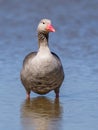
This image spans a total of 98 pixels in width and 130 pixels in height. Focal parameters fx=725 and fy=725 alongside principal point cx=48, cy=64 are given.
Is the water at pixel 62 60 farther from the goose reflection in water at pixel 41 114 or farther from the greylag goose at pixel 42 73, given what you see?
the greylag goose at pixel 42 73

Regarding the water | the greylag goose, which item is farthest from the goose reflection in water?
the greylag goose

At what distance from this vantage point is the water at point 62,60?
31.4 ft

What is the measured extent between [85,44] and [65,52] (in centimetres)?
84

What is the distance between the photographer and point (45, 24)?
11.3 meters

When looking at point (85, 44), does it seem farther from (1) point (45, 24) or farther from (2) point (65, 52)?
(1) point (45, 24)

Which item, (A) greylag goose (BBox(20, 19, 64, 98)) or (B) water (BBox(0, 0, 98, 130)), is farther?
(A) greylag goose (BBox(20, 19, 64, 98))

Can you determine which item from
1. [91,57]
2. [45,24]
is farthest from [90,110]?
[91,57]

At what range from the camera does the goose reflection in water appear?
9.16m

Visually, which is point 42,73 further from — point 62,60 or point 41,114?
point 62,60

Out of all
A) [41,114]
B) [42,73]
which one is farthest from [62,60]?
[41,114]

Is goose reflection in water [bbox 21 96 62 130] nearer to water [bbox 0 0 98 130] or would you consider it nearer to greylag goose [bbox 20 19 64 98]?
water [bbox 0 0 98 130]

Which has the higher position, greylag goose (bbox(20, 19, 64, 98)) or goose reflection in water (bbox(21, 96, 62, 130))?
greylag goose (bbox(20, 19, 64, 98))

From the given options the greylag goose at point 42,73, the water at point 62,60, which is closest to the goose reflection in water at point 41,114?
the water at point 62,60

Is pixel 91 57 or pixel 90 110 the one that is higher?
pixel 91 57
